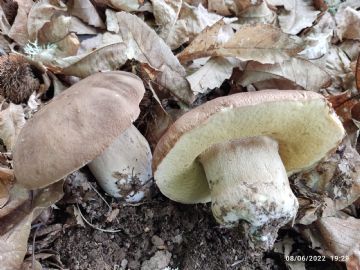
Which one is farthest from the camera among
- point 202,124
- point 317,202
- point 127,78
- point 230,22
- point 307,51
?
point 230,22

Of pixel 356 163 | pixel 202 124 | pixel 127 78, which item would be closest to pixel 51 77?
pixel 127 78

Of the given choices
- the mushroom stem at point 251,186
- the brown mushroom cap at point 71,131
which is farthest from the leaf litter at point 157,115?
the brown mushroom cap at point 71,131

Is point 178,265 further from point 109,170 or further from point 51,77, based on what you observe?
point 51,77

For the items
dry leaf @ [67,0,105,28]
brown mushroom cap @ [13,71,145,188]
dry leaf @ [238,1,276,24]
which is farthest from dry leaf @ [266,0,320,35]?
brown mushroom cap @ [13,71,145,188]

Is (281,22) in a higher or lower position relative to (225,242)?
higher

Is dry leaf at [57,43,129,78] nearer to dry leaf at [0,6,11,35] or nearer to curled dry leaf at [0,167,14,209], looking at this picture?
dry leaf at [0,6,11,35]

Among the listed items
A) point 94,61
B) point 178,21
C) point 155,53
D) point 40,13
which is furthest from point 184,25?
point 40,13
